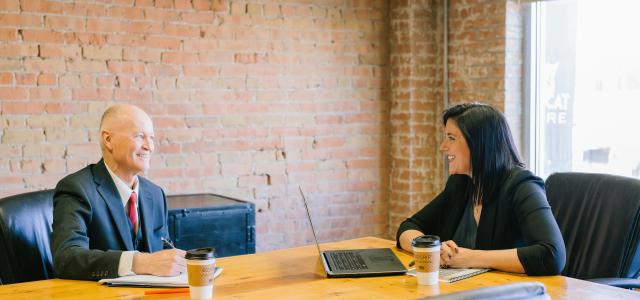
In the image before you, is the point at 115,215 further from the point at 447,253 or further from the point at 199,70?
the point at 199,70

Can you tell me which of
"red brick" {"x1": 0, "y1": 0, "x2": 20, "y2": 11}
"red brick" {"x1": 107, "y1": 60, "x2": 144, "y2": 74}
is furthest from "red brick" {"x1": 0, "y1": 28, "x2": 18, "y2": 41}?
"red brick" {"x1": 107, "y1": 60, "x2": 144, "y2": 74}

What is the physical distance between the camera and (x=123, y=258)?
2734 mm

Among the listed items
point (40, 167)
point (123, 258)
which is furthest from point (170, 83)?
point (123, 258)

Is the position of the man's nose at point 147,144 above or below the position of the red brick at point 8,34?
below

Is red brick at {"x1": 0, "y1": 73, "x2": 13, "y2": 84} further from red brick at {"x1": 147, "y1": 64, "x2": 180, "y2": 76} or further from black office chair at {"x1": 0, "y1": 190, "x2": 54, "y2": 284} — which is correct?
black office chair at {"x1": 0, "y1": 190, "x2": 54, "y2": 284}

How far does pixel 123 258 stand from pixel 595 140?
134 inches

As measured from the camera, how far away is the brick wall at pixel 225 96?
4.55 metres

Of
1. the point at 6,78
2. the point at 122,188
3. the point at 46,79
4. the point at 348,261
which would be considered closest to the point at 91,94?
the point at 46,79

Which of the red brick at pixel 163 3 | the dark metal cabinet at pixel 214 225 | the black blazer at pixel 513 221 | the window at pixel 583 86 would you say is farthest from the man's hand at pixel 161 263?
the window at pixel 583 86

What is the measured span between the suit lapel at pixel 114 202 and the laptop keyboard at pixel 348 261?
0.78 metres

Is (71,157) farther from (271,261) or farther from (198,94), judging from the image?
(271,261)

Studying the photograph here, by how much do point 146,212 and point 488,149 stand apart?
1.37 m

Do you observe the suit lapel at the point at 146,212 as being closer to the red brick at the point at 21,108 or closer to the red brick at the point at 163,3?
the red brick at the point at 21,108

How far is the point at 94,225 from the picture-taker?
301 centimetres
